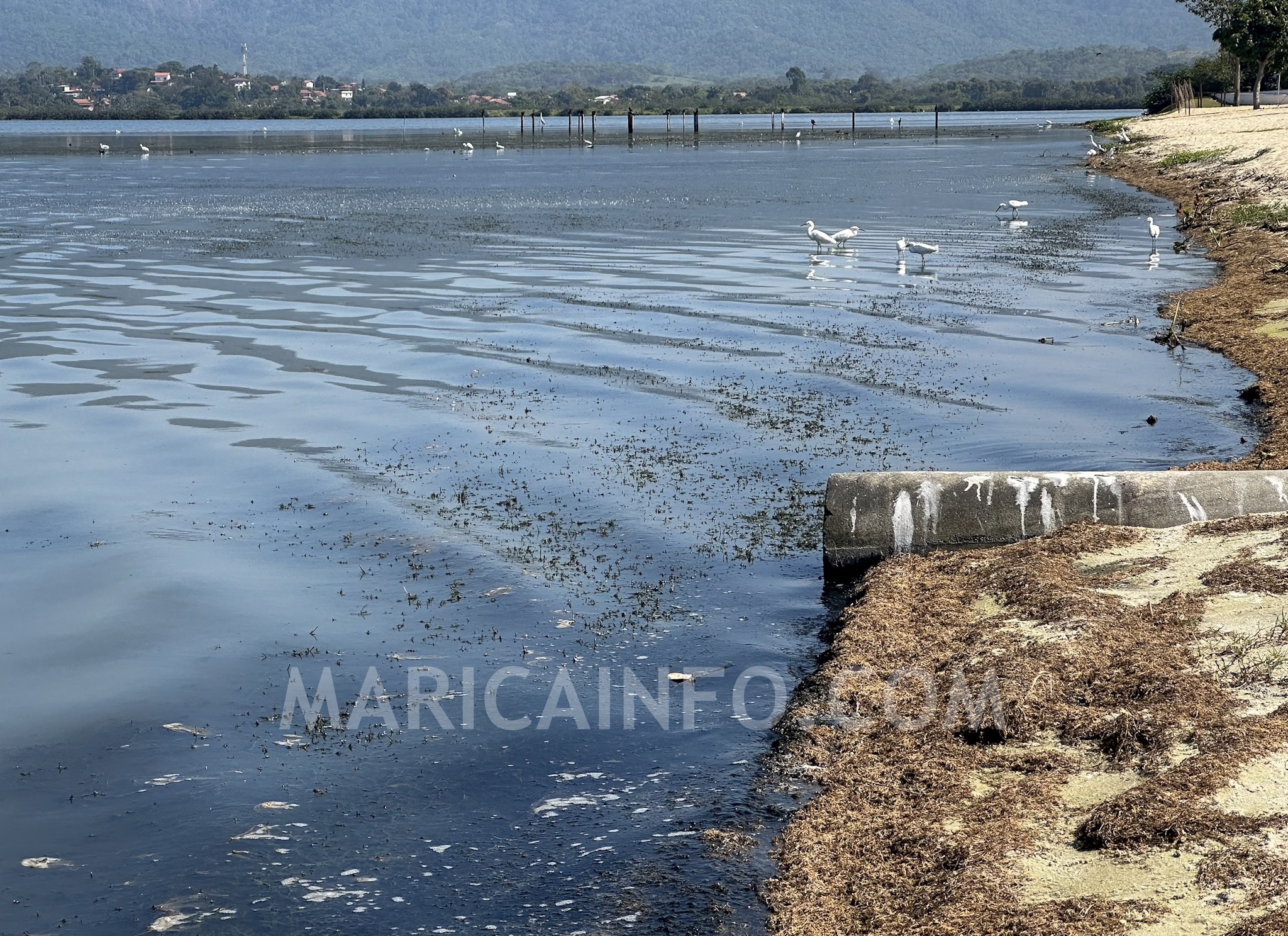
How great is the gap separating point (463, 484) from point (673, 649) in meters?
A: 4.84

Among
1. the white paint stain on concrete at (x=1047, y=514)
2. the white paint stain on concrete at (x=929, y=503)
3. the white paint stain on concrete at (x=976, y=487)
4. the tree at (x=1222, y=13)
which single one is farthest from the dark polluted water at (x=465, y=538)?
the tree at (x=1222, y=13)

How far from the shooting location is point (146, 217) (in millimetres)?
49906

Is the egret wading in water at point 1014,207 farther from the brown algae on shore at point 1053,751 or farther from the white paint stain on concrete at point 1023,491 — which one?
the brown algae on shore at point 1053,751

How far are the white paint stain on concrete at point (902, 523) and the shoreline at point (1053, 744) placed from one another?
0.36 ft

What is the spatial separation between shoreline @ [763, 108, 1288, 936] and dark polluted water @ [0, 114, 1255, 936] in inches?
18.7

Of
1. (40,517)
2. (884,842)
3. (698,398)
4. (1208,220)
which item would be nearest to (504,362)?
(698,398)

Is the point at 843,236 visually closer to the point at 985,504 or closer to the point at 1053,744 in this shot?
the point at 985,504

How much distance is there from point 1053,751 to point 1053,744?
10 cm

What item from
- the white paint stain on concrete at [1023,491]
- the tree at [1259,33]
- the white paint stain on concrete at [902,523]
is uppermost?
the tree at [1259,33]

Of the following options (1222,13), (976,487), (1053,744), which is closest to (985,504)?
(976,487)

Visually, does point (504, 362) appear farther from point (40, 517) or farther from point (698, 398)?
point (40, 517)

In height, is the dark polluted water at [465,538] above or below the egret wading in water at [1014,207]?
below

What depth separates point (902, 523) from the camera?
38.2 ft

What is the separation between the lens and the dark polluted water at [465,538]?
25.3 feet
